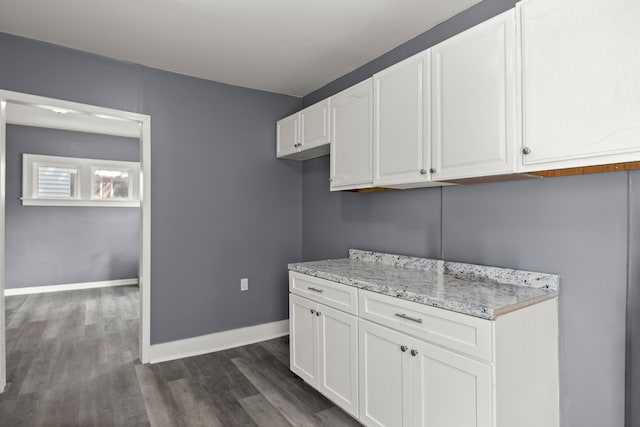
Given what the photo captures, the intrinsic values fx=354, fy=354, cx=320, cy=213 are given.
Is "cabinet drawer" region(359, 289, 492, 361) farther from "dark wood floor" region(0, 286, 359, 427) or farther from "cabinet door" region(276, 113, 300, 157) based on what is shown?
"cabinet door" region(276, 113, 300, 157)

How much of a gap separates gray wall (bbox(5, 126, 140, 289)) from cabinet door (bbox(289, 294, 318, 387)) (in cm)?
456

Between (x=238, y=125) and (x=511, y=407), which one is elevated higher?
(x=238, y=125)

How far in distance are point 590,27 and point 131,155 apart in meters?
6.36

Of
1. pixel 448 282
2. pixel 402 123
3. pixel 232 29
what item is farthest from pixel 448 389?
pixel 232 29

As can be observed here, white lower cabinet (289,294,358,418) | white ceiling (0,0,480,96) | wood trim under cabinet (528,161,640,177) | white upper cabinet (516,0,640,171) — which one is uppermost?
white ceiling (0,0,480,96)

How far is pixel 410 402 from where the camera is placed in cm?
170

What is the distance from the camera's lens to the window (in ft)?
17.3

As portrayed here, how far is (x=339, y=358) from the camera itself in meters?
2.15

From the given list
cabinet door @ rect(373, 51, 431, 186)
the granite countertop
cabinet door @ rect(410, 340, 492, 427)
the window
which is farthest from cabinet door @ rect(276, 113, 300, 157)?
the window

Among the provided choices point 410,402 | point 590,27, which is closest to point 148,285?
point 410,402

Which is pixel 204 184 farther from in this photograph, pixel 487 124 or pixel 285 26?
pixel 487 124

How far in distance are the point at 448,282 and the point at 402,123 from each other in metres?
0.96

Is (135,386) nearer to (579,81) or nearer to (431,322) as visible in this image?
(431,322)

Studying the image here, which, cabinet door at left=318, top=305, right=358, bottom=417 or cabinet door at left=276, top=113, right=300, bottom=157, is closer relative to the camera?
cabinet door at left=318, top=305, right=358, bottom=417
